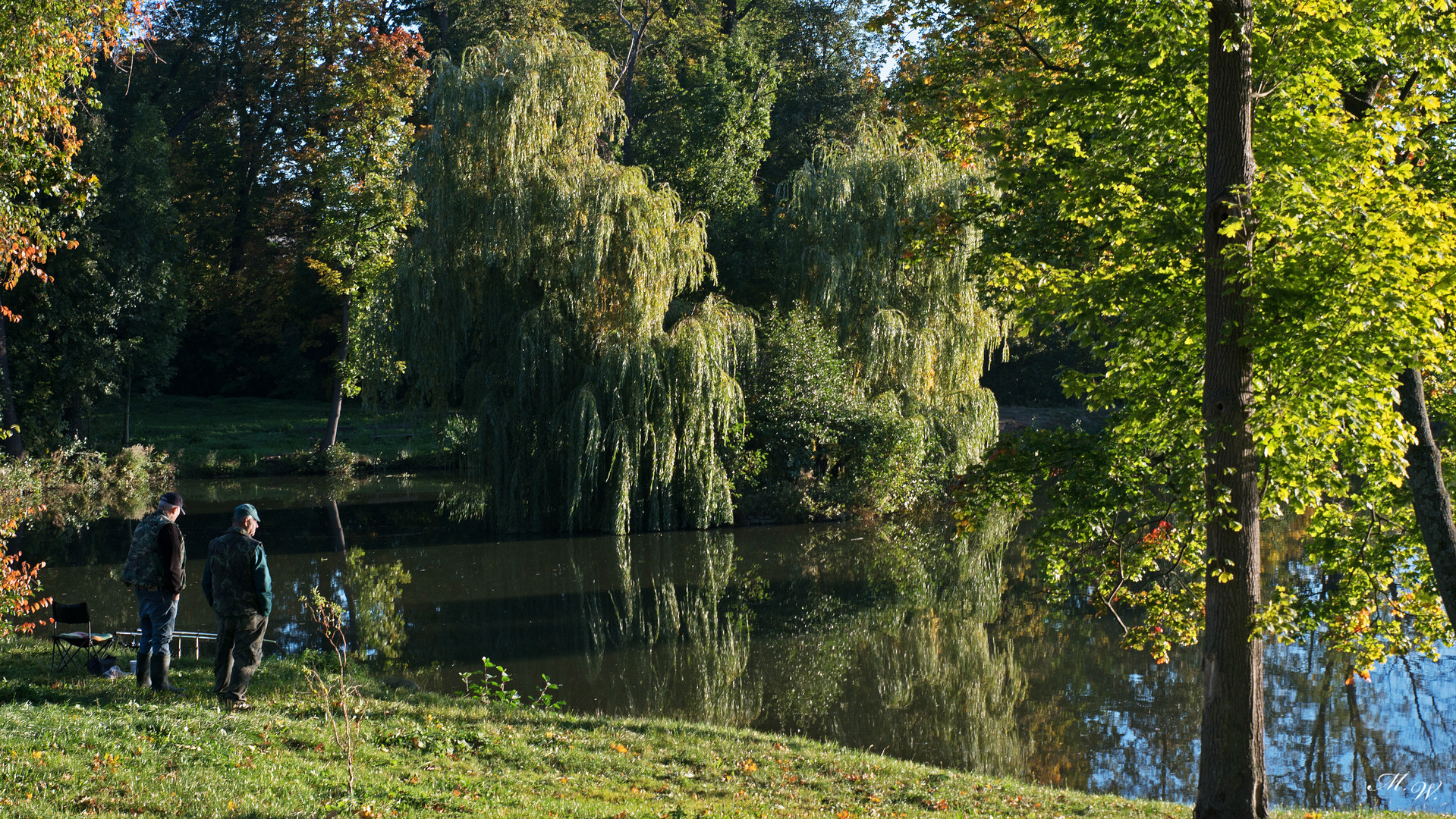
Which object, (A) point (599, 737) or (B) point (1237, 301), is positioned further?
(A) point (599, 737)

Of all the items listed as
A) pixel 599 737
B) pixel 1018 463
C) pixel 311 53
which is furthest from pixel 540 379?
pixel 311 53

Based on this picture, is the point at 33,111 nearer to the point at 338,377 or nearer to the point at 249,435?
the point at 338,377

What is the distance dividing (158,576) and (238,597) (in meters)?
0.91

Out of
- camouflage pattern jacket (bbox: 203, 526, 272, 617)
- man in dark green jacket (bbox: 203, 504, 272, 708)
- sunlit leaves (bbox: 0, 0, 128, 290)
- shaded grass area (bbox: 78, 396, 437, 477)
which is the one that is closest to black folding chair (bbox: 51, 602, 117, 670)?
man in dark green jacket (bbox: 203, 504, 272, 708)

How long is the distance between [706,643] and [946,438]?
12446 mm

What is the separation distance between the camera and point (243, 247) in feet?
141

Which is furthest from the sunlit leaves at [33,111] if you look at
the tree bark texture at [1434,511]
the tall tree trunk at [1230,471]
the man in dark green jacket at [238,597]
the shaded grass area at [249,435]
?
the shaded grass area at [249,435]

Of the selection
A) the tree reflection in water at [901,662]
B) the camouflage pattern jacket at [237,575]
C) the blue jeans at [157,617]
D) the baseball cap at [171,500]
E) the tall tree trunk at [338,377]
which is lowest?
the tree reflection in water at [901,662]

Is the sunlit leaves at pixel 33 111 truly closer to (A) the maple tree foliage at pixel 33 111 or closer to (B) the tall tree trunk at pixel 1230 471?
(A) the maple tree foliage at pixel 33 111

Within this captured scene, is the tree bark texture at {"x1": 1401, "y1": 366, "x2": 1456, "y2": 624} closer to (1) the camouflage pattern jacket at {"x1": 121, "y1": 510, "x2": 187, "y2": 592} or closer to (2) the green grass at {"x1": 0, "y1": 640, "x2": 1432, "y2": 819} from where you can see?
(2) the green grass at {"x1": 0, "y1": 640, "x2": 1432, "y2": 819}

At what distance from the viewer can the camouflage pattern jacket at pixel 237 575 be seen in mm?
7785

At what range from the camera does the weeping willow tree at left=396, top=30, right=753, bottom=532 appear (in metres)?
20.3

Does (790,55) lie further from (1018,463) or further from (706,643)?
(1018,463)

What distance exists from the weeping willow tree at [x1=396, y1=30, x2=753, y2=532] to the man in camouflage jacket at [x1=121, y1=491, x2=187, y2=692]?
38.4 ft
